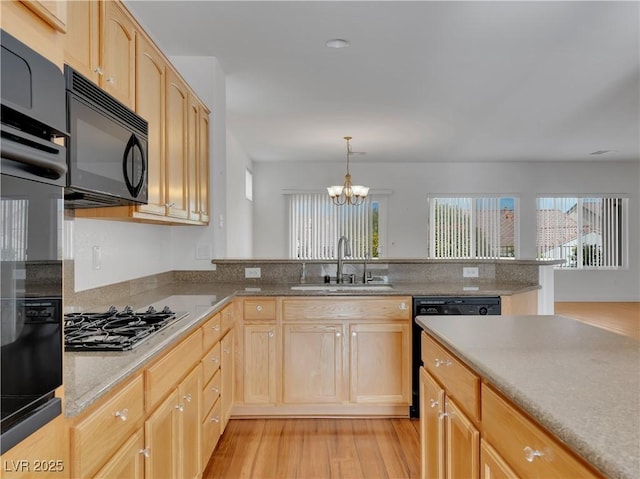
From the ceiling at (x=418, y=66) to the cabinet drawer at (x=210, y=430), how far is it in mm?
2253

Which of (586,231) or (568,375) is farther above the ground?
(586,231)

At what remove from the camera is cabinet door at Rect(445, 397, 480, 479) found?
48.7 inches

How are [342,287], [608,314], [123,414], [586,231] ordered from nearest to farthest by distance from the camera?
1. [123,414]
2. [342,287]
3. [608,314]
4. [586,231]

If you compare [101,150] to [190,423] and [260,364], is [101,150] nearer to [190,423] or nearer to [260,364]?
[190,423]

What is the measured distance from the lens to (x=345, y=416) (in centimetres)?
305

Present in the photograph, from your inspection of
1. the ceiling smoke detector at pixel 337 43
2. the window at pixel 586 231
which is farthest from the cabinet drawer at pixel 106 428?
the window at pixel 586 231

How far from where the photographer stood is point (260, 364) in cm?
298

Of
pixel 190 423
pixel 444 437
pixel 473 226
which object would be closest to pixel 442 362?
pixel 444 437

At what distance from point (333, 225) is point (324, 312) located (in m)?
4.90

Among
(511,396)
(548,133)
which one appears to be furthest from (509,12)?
(548,133)

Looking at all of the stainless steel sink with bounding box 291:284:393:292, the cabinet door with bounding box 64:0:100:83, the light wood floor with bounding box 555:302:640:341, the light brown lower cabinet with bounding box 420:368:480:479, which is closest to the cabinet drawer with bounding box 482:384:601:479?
the light brown lower cabinet with bounding box 420:368:480:479

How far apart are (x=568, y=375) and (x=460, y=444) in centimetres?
45

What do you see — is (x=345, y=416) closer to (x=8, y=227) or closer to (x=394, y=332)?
(x=394, y=332)

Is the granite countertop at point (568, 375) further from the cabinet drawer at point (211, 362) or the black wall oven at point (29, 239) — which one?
the cabinet drawer at point (211, 362)
